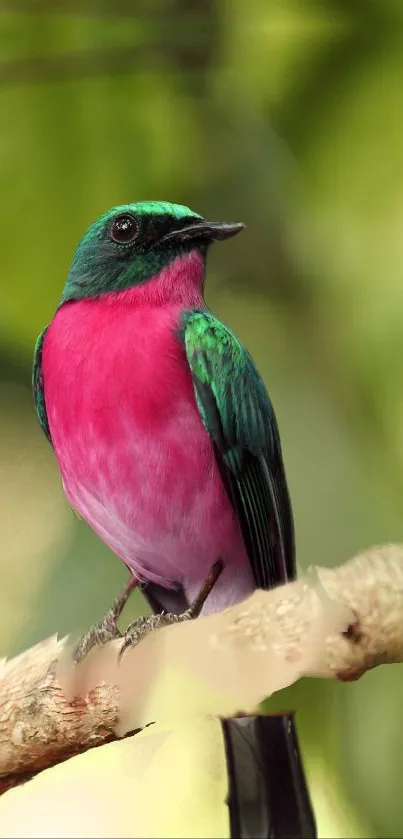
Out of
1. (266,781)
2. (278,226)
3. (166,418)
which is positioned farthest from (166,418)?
(266,781)

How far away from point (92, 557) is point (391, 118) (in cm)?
61

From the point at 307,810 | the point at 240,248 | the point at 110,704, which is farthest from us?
the point at 240,248

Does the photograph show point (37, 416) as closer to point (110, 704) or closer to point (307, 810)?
point (110, 704)

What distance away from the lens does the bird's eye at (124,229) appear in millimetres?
1201

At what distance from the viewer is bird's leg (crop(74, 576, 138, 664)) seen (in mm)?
1155

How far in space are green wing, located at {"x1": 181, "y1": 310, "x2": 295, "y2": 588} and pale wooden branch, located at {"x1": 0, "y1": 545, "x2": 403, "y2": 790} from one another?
0.16 m

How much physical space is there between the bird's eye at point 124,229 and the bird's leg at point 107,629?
409 mm

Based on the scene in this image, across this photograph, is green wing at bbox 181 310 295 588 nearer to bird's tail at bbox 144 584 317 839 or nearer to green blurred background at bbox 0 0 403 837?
green blurred background at bbox 0 0 403 837

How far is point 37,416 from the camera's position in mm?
1315

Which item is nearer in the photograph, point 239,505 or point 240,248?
point 239,505

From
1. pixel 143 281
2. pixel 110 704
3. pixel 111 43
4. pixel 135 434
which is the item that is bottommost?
pixel 110 704

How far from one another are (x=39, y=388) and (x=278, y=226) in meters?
0.36

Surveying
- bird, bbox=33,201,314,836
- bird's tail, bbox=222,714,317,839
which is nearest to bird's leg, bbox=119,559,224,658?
bird, bbox=33,201,314,836

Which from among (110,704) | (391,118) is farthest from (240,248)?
(110,704)
